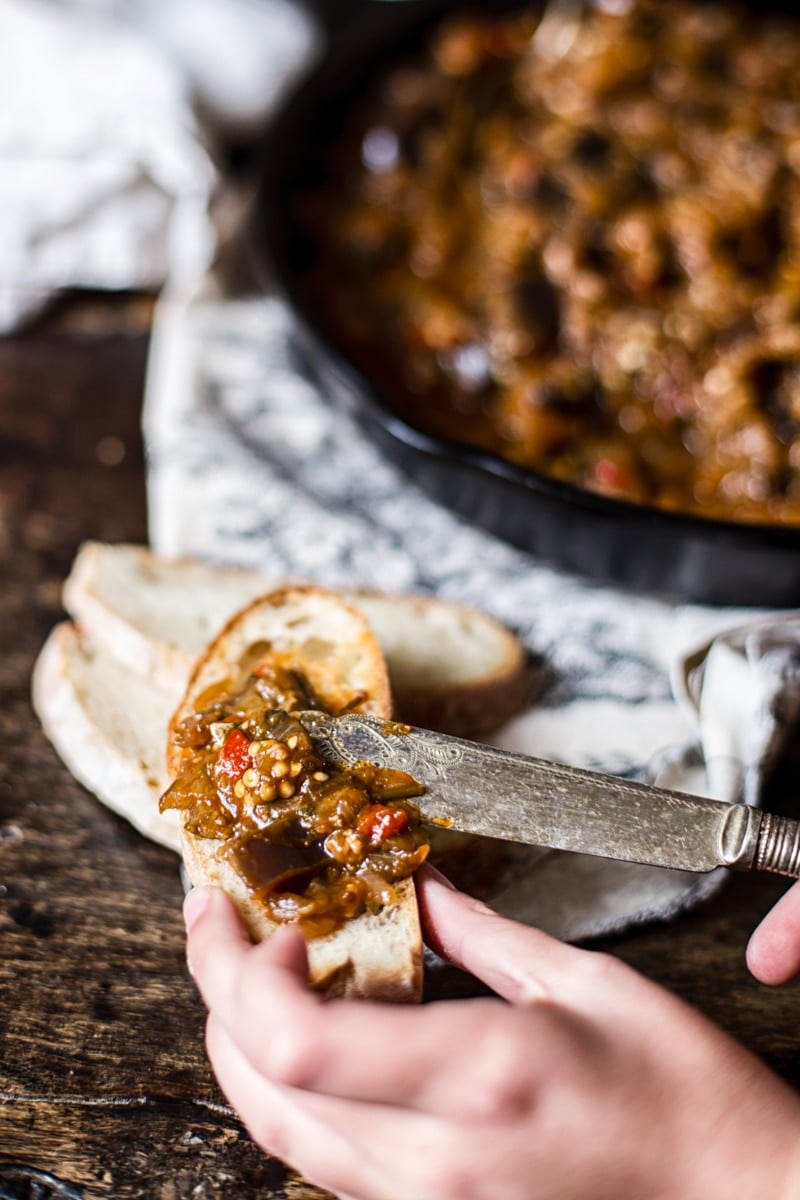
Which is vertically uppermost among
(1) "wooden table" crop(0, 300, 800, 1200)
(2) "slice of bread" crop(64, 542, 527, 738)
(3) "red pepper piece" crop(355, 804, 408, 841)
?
(3) "red pepper piece" crop(355, 804, 408, 841)

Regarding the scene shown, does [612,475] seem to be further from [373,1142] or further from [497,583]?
[373,1142]

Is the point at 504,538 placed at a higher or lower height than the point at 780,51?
lower

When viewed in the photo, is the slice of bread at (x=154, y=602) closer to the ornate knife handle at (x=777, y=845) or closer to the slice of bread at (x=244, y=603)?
the slice of bread at (x=244, y=603)

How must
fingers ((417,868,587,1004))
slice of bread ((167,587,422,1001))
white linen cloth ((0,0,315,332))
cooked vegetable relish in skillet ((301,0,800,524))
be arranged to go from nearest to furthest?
fingers ((417,868,587,1004)), slice of bread ((167,587,422,1001)), cooked vegetable relish in skillet ((301,0,800,524)), white linen cloth ((0,0,315,332))

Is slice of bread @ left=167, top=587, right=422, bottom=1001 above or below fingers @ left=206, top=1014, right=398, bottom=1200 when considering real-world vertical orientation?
above

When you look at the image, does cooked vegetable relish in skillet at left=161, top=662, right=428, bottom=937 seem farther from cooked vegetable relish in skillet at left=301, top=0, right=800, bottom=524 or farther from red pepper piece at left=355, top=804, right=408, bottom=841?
cooked vegetable relish in skillet at left=301, top=0, right=800, bottom=524

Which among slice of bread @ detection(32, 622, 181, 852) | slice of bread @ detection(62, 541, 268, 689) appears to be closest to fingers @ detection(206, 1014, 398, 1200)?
slice of bread @ detection(32, 622, 181, 852)

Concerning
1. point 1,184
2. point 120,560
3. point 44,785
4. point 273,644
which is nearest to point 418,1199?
point 273,644

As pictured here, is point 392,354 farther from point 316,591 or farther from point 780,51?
point 780,51
